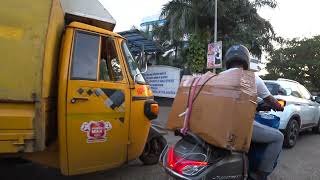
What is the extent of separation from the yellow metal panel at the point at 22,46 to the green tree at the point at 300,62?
40.5m

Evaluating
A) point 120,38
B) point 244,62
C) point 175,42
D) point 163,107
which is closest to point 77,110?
point 120,38

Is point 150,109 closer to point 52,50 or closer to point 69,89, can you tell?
point 69,89

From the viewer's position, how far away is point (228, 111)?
141 inches

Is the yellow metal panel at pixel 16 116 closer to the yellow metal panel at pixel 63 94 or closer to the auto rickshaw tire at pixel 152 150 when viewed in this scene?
the yellow metal panel at pixel 63 94

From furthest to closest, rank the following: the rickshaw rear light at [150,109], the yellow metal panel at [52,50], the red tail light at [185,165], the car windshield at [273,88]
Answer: the car windshield at [273,88], the rickshaw rear light at [150,109], the yellow metal panel at [52,50], the red tail light at [185,165]

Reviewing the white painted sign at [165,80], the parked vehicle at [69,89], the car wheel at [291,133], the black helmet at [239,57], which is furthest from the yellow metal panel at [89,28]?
the white painted sign at [165,80]

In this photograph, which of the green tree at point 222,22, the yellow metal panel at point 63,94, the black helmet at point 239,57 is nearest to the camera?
the black helmet at point 239,57

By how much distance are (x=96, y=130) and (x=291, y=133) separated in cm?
566

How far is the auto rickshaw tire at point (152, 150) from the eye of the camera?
6.79 metres

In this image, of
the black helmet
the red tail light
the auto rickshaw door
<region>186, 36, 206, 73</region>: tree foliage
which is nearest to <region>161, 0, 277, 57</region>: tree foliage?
<region>186, 36, 206, 73</region>: tree foliage

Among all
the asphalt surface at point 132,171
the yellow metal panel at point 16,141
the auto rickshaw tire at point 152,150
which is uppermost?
the yellow metal panel at point 16,141

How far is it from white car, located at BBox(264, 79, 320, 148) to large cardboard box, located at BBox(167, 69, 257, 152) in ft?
18.0

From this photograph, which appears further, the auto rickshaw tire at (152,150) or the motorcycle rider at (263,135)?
the auto rickshaw tire at (152,150)

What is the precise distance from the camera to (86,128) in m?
4.86
